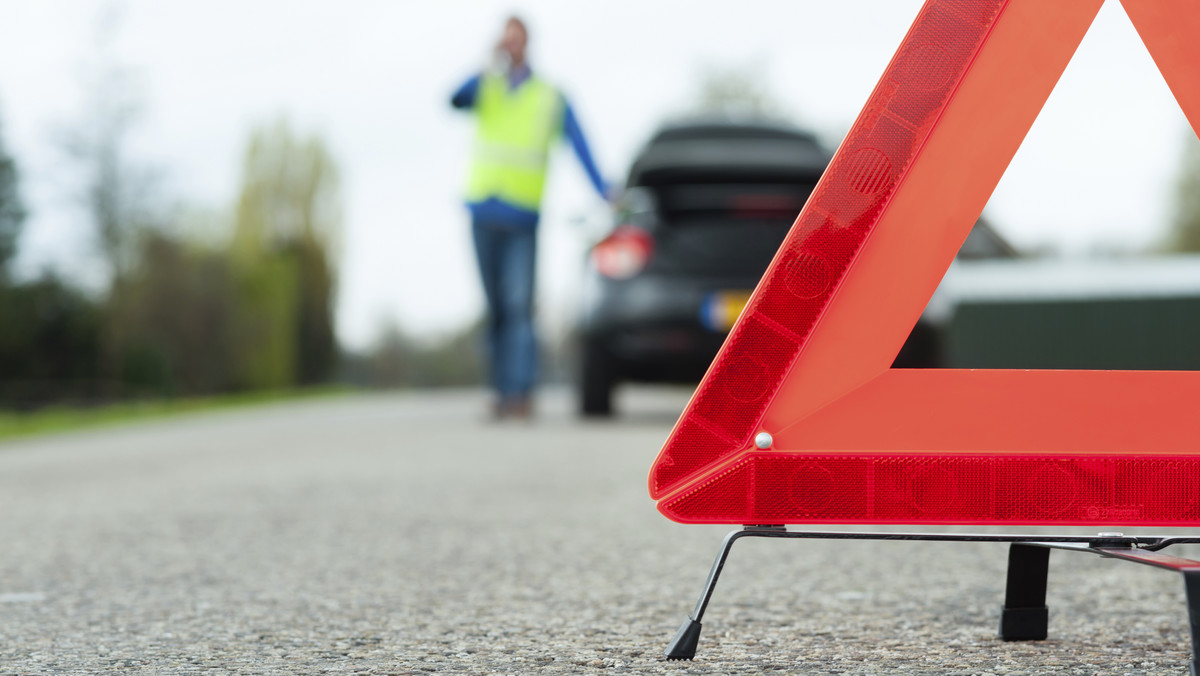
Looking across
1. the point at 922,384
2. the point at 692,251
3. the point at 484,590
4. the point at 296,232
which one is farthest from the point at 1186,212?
the point at 922,384

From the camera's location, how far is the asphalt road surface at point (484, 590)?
191 centimetres

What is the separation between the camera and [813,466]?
1.71 meters

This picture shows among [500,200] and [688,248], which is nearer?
[688,248]

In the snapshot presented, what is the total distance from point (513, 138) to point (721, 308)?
1705 mm

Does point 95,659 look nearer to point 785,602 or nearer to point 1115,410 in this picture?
point 785,602

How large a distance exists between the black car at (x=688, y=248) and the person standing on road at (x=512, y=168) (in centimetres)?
42

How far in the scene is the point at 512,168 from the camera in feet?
24.5

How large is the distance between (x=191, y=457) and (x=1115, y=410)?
5.38m

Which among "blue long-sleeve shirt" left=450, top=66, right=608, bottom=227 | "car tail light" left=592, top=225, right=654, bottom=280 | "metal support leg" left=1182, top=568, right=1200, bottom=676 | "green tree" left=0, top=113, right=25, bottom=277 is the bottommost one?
Answer: "metal support leg" left=1182, top=568, right=1200, bottom=676

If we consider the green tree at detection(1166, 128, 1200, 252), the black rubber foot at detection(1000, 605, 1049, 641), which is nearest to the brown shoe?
the black rubber foot at detection(1000, 605, 1049, 641)

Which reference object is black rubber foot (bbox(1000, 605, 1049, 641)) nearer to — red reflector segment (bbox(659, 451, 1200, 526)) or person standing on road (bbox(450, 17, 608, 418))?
red reflector segment (bbox(659, 451, 1200, 526))

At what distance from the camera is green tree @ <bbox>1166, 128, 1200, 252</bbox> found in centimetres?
3297

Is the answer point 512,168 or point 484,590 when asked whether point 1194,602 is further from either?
point 512,168

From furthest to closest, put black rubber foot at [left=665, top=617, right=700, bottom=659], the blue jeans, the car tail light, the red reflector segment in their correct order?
the blue jeans
the car tail light
black rubber foot at [left=665, top=617, right=700, bottom=659]
the red reflector segment
